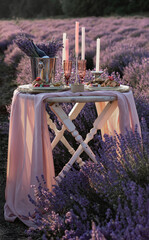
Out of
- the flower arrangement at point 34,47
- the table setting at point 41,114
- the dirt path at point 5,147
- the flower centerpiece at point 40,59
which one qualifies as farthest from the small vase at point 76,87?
the dirt path at point 5,147

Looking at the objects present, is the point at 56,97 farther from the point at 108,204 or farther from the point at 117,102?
the point at 108,204

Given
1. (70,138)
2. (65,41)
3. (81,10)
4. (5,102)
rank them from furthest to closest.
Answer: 1. (81,10)
2. (5,102)
3. (70,138)
4. (65,41)

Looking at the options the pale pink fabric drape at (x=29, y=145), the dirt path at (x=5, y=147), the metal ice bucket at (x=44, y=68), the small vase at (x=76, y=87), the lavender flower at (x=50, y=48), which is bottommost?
the dirt path at (x=5, y=147)

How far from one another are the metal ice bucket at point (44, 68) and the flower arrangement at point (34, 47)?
0.07 m

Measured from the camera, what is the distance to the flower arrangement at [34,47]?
10.2ft

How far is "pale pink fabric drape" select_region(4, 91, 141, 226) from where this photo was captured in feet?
9.53

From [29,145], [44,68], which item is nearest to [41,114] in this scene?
[29,145]

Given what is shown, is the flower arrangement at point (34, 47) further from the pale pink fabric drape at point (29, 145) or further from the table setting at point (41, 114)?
the pale pink fabric drape at point (29, 145)

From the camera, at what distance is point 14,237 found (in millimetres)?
2727

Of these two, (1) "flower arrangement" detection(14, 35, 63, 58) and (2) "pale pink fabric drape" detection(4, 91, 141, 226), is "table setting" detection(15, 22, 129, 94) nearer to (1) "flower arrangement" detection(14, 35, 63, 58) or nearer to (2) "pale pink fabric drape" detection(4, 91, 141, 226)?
(1) "flower arrangement" detection(14, 35, 63, 58)

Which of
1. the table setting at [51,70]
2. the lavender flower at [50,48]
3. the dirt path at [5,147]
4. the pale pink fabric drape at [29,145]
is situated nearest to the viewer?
the dirt path at [5,147]

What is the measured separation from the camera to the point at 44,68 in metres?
3.16

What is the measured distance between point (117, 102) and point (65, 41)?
687mm

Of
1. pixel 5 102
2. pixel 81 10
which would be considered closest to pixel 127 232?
pixel 5 102
